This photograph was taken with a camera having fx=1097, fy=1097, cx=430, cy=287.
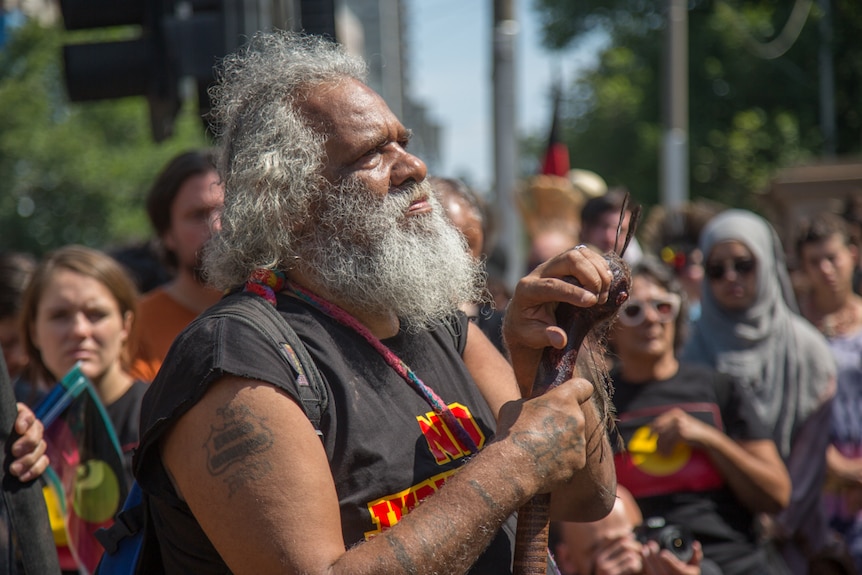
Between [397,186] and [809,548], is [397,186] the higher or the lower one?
the higher one

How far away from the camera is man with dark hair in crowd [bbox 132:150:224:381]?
4227mm

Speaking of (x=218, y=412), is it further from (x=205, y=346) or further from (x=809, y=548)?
(x=809, y=548)

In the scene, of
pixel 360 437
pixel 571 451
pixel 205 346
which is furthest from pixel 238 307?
pixel 571 451

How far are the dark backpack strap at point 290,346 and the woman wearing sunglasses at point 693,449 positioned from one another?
1.89 metres

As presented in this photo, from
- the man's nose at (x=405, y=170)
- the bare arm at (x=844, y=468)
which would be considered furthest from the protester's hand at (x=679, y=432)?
the man's nose at (x=405, y=170)

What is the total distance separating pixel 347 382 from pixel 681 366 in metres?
2.43

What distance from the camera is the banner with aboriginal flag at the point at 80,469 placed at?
10.5ft

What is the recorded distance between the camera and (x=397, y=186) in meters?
2.51

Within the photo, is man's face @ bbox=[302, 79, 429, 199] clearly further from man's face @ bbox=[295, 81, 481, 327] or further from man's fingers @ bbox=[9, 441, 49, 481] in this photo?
man's fingers @ bbox=[9, 441, 49, 481]

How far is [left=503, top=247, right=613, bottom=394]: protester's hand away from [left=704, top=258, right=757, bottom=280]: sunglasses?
2939 mm

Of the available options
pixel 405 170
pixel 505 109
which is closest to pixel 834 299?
pixel 405 170

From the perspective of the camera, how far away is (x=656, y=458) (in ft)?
13.1

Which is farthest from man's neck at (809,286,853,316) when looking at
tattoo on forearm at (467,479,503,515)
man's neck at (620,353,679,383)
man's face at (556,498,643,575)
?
tattoo on forearm at (467,479,503,515)

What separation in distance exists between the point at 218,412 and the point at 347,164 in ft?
2.28
